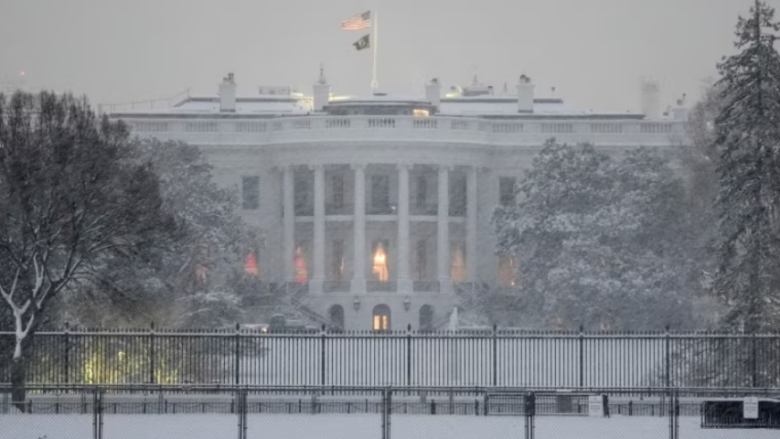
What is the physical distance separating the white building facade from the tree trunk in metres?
56.3

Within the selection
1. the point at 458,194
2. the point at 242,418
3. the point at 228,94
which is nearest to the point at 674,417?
the point at 242,418

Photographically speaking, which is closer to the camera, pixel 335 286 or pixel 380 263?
pixel 335 286

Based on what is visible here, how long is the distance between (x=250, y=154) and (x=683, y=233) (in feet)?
111

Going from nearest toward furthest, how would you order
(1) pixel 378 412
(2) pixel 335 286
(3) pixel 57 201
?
(1) pixel 378 412 < (3) pixel 57 201 < (2) pixel 335 286

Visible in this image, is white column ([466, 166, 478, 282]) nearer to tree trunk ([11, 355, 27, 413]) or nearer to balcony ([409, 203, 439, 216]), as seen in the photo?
balcony ([409, 203, 439, 216])

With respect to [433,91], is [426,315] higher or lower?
lower

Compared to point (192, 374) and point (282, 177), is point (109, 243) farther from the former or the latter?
point (282, 177)

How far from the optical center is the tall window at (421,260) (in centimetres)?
11825

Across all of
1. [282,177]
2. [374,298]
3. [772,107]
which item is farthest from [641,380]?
[282,177]

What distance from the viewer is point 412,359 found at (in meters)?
62.6

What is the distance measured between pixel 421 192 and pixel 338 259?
5981 mm

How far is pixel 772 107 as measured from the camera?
6562cm

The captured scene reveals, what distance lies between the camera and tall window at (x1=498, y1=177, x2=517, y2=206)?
390 ft

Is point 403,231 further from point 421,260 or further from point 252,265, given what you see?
point 252,265
